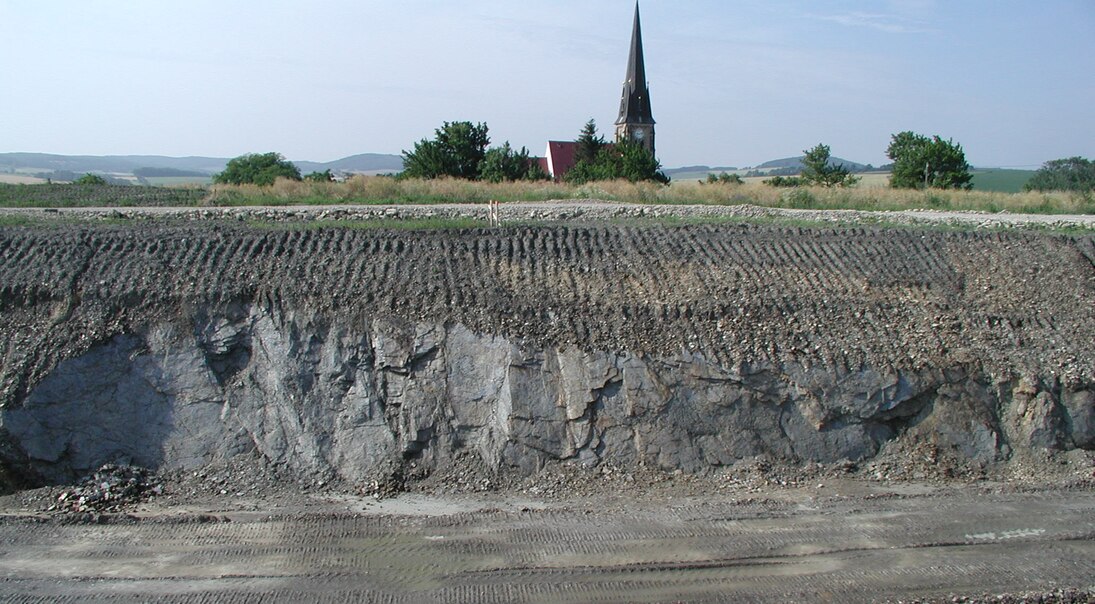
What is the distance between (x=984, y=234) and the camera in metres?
15.0

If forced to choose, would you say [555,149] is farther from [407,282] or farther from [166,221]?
[407,282]

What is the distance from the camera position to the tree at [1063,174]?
2090 inches

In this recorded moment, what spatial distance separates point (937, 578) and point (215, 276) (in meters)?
9.92

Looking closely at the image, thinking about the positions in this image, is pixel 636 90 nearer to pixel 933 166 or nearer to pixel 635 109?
pixel 635 109

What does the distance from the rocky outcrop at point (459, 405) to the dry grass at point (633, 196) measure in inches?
488

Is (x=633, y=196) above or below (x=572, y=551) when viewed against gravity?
above

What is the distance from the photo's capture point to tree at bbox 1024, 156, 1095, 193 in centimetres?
5308

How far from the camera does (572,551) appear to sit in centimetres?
866

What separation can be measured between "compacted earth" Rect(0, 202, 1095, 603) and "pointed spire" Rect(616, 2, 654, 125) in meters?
47.5

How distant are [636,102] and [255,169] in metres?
26.3

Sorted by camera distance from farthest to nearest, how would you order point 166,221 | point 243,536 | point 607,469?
point 166,221
point 607,469
point 243,536

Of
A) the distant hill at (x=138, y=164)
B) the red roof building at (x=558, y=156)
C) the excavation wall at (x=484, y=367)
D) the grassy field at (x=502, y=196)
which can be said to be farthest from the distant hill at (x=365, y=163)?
the excavation wall at (x=484, y=367)

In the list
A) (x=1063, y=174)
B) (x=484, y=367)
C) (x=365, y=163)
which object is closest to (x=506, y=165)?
(x=484, y=367)

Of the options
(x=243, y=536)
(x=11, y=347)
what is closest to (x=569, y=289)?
(x=243, y=536)
